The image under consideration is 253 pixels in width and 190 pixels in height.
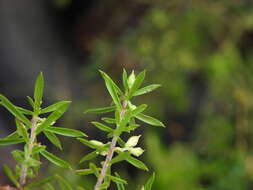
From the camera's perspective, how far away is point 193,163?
5.10 feet

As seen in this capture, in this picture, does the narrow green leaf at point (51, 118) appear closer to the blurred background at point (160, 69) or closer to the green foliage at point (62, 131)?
the green foliage at point (62, 131)

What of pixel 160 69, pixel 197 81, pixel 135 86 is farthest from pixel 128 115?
pixel 197 81

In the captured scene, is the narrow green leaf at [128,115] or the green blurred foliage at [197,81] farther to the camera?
the green blurred foliage at [197,81]

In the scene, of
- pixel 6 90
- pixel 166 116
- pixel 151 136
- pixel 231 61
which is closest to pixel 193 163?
pixel 151 136

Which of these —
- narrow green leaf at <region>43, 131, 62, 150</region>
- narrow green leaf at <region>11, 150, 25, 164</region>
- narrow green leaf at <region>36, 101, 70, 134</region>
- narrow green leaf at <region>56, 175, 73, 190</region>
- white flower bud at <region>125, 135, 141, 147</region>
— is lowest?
narrow green leaf at <region>56, 175, 73, 190</region>

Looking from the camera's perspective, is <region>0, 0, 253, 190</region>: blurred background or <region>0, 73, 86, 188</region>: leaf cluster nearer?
<region>0, 73, 86, 188</region>: leaf cluster

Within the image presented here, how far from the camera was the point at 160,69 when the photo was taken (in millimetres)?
1743

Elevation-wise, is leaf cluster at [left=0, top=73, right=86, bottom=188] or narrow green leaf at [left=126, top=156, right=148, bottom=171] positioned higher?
leaf cluster at [left=0, top=73, right=86, bottom=188]

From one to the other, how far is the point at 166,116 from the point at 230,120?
0.89ft

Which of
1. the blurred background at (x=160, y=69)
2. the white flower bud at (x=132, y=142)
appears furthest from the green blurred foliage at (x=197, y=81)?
the white flower bud at (x=132, y=142)

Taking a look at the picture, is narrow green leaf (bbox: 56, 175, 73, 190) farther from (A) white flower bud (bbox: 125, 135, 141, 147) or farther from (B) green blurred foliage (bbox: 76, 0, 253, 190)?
(B) green blurred foliage (bbox: 76, 0, 253, 190)

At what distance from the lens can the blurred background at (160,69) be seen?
1.59 metres

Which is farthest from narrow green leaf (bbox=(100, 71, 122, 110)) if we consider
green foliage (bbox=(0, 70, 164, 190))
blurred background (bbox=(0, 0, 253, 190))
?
blurred background (bbox=(0, 0, 253, 190))

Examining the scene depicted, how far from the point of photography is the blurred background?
159 centimetres
